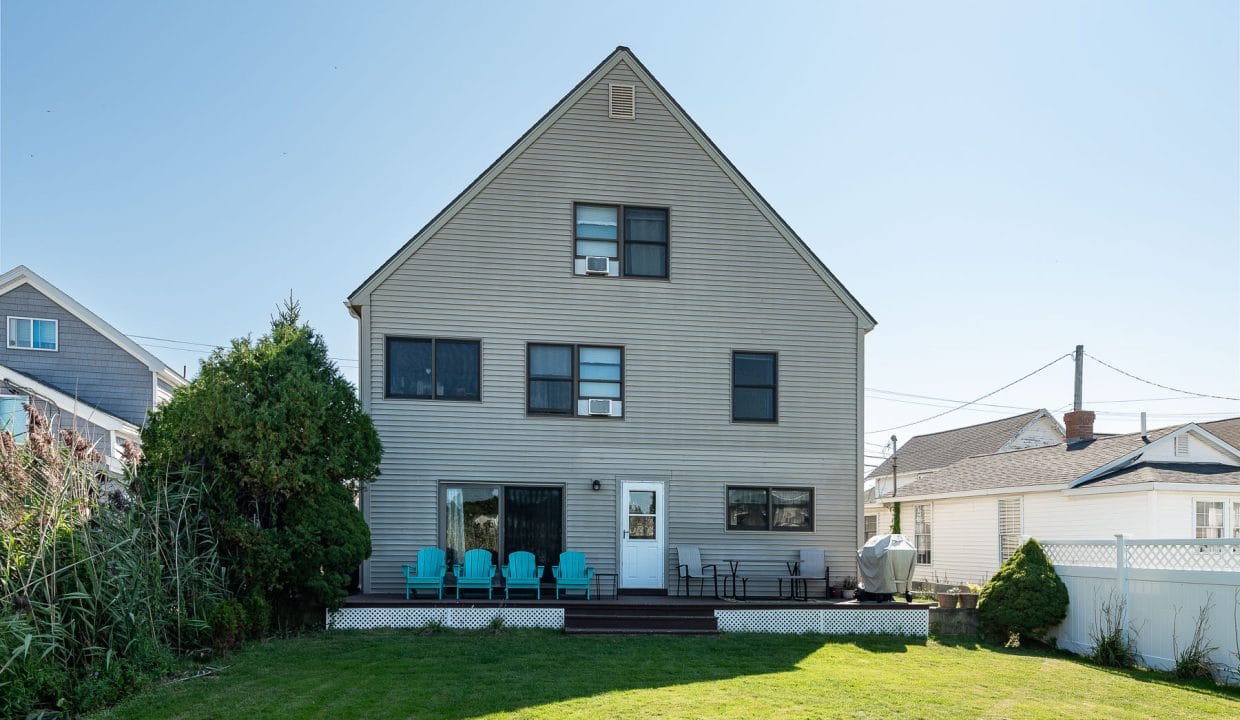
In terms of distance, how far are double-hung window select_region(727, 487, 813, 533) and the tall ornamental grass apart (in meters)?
8.29

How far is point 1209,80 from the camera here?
1382 centimetres

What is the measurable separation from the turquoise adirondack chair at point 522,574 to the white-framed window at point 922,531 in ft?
44.3

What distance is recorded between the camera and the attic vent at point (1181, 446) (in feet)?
65.8

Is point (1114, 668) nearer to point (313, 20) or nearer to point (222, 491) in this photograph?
point (222, 491)

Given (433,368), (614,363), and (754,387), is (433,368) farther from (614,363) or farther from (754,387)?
(754,387)

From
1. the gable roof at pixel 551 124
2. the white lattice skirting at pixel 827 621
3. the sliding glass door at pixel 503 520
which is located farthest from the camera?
the gable roof at pixel 551 124

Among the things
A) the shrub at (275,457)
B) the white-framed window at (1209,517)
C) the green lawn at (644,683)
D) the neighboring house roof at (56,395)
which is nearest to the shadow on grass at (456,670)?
the green lawn at (644,683)

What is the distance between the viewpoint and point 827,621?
14.1 metres

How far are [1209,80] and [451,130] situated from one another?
11600mm

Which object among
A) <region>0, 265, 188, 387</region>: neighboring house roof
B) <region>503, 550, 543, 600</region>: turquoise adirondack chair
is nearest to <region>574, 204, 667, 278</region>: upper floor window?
<region>503, 550, 543, 600</region>: turquoise adirondack chair

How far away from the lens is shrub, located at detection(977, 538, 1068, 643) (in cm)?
Answer: 1398

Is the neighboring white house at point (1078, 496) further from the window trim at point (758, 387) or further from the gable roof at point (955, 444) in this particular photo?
the window trim at point (758, 387)

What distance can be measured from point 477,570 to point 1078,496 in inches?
502

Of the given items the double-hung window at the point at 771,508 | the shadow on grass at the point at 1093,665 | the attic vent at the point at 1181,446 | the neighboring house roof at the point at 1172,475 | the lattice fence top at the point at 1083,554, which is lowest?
the shadow on grass at the point at 1093,665
